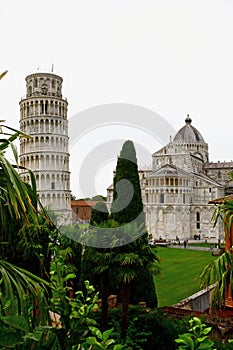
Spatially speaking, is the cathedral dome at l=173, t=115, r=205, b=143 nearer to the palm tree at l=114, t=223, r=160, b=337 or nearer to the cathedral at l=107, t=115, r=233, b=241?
the cathedral at l=107, t=115, r=233, b=241

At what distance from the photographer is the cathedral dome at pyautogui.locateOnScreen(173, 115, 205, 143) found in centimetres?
6587

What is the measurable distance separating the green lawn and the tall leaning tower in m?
21.2

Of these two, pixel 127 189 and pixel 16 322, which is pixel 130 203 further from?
pixel 16 322

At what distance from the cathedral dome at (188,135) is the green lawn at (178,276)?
31.3 m

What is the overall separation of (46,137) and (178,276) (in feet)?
109

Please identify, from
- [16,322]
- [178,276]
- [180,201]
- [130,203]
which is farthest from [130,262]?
[180,201]

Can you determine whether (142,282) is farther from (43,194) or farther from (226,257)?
(43,194)

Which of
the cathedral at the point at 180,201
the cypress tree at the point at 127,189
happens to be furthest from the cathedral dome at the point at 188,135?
the cypress tree at the point at 127,189

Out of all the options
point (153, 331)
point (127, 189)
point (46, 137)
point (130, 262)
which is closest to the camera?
point (130, 262)

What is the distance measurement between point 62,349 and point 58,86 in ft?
175

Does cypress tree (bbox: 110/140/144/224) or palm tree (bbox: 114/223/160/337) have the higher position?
cypress tree (bbox: 110/140/144/224)

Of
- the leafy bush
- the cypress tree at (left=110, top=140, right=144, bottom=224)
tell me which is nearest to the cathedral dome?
the cypress tree at (left=110, top=140, right=144, bottom=224)

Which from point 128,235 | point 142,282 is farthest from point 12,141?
point 142,282

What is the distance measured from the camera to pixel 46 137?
52688 mm
